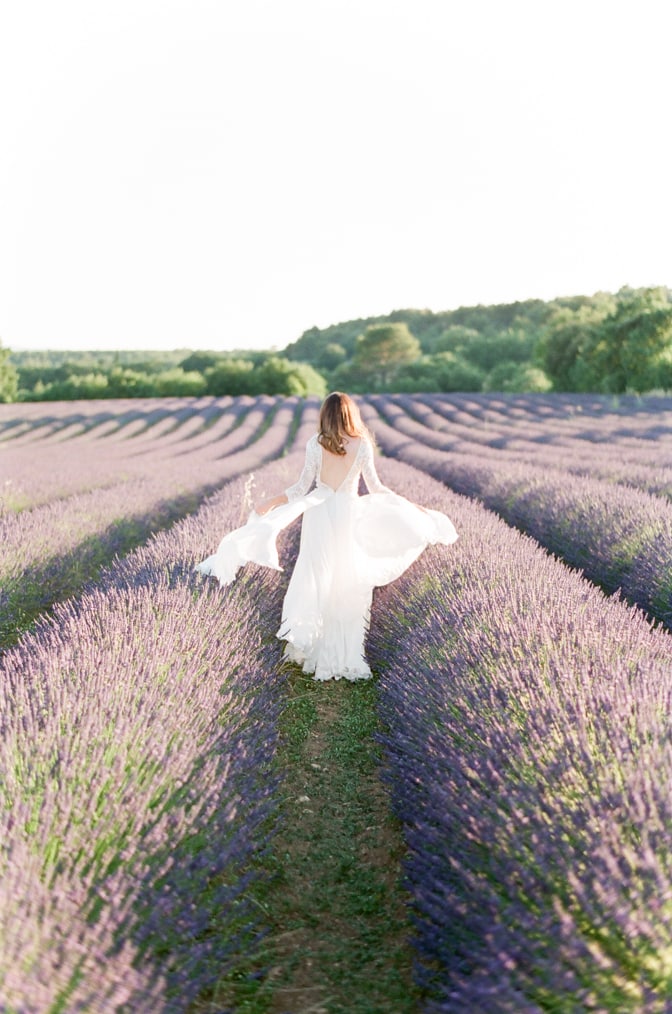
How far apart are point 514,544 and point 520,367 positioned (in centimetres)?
4491

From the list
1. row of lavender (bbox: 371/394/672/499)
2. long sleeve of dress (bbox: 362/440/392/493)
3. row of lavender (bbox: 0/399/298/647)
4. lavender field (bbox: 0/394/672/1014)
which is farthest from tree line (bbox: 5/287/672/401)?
lavender field (bbox: 0/394/672/1014)

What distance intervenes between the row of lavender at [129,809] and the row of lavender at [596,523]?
2537mm

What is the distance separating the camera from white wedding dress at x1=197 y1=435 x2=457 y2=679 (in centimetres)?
361

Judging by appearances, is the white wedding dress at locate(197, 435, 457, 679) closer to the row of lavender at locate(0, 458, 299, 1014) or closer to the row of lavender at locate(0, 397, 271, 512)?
the row of lavender at locate(0, 458, 299, 1014)

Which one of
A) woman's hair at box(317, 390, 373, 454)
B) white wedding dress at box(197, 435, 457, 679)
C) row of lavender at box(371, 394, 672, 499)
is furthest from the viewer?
row of lavender at box(371, 394, 672, 499)

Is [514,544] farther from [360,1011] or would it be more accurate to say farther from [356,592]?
[360,1011]

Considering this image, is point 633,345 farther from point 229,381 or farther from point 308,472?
point 308,472

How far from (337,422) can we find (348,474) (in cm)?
31

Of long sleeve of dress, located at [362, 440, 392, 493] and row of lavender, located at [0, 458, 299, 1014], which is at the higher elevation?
long sleeve of dress, located at [362, 440, 392, 493]

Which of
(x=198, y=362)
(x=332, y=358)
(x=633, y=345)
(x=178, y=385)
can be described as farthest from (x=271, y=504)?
(x=332, y=358)

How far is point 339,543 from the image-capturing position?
12.0 ft

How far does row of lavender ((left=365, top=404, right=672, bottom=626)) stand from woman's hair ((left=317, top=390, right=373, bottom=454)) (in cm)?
196

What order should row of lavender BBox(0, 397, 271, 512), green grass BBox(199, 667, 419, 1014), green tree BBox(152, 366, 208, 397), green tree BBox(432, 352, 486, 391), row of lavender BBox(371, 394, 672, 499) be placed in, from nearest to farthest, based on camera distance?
green grass BBox(199, 667, 419, 1014) < row of lavender BBox(371, 394, 672, 499) < row of lavender BBox(0, 397, 271, 512) < green tree BBox(152, 366, 208, 397) < green tree BBox(432, 352, 486, 391)

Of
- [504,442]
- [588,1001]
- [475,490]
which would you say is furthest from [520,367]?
[588,1001]
